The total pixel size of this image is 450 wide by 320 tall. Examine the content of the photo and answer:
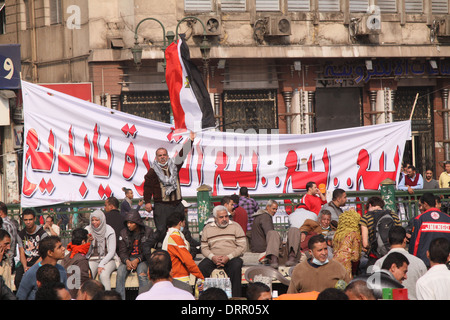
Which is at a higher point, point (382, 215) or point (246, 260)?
point (382, 215)

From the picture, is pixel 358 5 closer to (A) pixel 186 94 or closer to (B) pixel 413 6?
(B) pixel 413 6

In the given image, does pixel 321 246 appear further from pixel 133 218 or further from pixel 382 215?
pixel 133 218

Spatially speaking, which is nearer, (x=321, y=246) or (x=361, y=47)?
(x=321, y=246)

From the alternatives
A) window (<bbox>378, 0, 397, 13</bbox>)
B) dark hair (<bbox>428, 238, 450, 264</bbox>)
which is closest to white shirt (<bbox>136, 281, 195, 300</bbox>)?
dark hair (<bbox>428, 238, 450, 264</bbox>)

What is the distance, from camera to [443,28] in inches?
1002

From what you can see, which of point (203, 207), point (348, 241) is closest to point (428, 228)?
point (348, 241)

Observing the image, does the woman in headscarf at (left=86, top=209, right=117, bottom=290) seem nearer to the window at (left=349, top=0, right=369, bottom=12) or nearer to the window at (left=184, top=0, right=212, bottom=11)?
the window at (left=184, top=0, right=212, bottom=11)

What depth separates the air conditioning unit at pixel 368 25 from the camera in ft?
79.4

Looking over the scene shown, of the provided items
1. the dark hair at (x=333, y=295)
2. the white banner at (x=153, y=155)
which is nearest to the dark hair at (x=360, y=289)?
the dark hair at (x=333, y=295)

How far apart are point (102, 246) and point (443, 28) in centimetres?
1666

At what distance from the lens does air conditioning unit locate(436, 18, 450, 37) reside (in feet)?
83.4

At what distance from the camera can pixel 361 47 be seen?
24391mm

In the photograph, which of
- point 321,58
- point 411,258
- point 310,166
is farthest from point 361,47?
point 411,258

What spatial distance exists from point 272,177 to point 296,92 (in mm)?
8883
